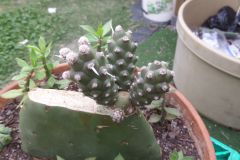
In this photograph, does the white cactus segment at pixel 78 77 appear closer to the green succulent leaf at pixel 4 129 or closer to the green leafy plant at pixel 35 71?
the green leafy plant at pixel 35 71

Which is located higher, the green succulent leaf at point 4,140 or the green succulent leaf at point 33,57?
the green succulent leaf at point 33,57

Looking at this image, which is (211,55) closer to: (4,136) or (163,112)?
(163,112)

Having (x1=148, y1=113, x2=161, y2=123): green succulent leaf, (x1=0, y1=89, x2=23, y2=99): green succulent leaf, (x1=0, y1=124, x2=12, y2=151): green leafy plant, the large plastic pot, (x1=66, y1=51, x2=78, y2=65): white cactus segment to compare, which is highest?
(x1=66, y1=51, x2=78, y2=65): white cactus segment

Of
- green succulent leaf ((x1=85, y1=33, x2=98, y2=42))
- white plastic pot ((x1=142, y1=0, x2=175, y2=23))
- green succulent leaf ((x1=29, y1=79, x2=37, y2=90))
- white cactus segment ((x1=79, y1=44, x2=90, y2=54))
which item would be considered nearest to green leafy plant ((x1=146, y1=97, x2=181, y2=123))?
green succulent leaf ((x1=85, y1=33, x2=98, y2=42))

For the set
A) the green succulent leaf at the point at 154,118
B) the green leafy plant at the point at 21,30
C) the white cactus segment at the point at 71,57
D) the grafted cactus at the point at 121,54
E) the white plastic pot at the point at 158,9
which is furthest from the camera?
the white plastic pot at the point at 158,9

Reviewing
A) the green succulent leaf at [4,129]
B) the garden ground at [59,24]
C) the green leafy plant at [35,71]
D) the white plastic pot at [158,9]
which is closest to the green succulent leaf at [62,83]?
the green leafy plant at [35,71]

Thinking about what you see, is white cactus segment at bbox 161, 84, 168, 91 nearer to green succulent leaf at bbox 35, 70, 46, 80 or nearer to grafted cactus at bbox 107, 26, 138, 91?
grafted cactus at bbox 107, 26, 138, 91

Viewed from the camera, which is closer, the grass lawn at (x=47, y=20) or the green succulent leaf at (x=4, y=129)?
the green succulent leaf at (x=4, y=129)

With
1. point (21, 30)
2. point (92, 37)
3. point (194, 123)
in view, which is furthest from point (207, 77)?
point (21, 30)

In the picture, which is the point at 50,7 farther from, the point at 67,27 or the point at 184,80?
the point at 184,80
